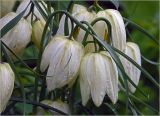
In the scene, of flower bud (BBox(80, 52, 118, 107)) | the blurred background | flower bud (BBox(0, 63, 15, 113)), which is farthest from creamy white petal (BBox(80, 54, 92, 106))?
the blurred background

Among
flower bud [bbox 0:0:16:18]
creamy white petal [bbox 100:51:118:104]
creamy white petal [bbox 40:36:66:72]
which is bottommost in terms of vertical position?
creamy white petal [bbox 100:51:118:104]

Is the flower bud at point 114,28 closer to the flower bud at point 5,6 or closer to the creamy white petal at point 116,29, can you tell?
the creamy white petal at point 116,29

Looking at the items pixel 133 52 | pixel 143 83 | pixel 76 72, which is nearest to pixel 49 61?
pixel 76 72

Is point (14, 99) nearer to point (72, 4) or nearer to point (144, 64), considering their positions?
point (72, 4)

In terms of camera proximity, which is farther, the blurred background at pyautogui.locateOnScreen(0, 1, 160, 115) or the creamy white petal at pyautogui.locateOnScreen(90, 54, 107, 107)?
the blurred background at pyautogui.locateOnScreen(0, 1, 160, 115)

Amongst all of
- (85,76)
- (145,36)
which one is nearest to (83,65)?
(85,76)

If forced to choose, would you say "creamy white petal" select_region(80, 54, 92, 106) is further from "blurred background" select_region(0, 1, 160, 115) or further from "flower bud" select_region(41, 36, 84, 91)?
"blurred background" select_region(0, 1, 160, 115)

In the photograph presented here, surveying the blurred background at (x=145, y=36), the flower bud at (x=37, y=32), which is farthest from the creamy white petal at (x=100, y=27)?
the blurred background at (x=145, y=36)
